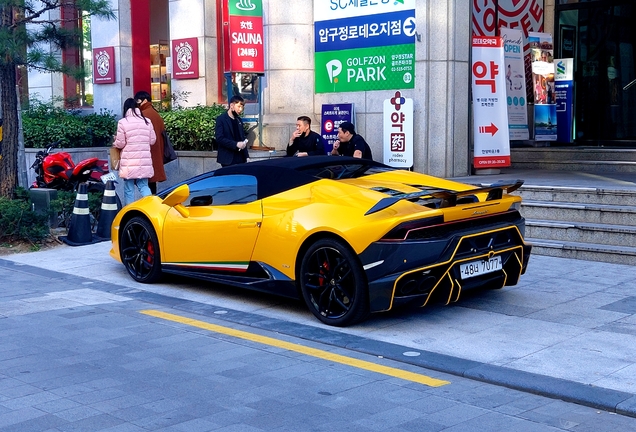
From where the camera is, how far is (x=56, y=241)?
38.4 feet

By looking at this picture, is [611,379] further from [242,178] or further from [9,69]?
[9,69]

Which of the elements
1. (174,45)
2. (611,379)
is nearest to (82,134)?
(174,45)

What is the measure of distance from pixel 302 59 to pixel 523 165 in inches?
177

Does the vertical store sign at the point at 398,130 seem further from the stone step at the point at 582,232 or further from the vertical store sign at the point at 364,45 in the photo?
the stone step at the point at 582,232

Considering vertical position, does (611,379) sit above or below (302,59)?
below

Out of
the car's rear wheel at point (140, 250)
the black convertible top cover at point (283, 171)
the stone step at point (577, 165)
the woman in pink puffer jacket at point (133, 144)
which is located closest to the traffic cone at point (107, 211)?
the woman in pink puffer jacket at point (133, 144)

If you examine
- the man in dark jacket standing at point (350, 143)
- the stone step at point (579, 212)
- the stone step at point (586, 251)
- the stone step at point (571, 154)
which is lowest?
the stone step at point (586, 251)

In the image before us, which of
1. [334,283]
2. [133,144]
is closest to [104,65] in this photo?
[133,144]

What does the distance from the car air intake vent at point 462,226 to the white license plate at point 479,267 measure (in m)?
0.29

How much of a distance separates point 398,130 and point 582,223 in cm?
432

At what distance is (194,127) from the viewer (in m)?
15.4

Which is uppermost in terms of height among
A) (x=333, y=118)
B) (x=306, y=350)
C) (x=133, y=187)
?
(x=333, y=118)

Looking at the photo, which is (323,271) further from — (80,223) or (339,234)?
(80,223)

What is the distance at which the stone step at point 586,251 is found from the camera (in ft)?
31.8
